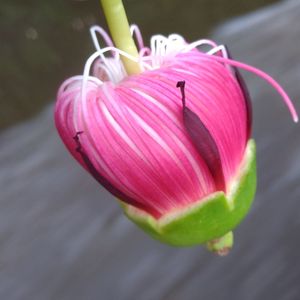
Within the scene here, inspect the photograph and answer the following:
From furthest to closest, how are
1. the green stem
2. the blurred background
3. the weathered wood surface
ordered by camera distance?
1. the blurred background
2. the weathered wood surface
3. the green stem

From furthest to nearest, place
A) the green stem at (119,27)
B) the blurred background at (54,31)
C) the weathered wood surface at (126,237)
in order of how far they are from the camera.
Result: 1. the blurred background at (54,31)
2. the weathered wood surface at (126,237)
3. the green stem at (119,27)

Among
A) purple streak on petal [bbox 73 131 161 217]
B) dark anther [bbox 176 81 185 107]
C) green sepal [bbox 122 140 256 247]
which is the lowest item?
green sepal [bbox 122 140 256 247]

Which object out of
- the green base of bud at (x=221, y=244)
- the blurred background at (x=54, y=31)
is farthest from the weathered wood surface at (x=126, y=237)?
the green base of bud at (x=221, y=244)

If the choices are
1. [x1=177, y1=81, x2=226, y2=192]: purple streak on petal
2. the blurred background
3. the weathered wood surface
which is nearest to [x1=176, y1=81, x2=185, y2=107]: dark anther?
[x1=177, y1=81, x2=226, y2=192]: purple streak on petal

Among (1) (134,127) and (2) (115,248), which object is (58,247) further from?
(1) (134,127)

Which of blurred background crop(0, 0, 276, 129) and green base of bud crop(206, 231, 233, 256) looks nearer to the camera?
green base of bud crop(206, 231, 233, 256)

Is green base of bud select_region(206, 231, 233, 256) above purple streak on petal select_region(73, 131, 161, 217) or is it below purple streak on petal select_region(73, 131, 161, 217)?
below

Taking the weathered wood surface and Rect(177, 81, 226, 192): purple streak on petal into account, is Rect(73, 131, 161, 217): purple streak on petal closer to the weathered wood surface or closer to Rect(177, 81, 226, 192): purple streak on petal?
Rect(177, 81, 226, 192): purple streak on petal

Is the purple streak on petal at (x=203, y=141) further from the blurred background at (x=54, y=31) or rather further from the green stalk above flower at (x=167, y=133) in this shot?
the blurred background at (x=54, y=31)

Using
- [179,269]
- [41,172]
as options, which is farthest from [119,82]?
[41,172]
